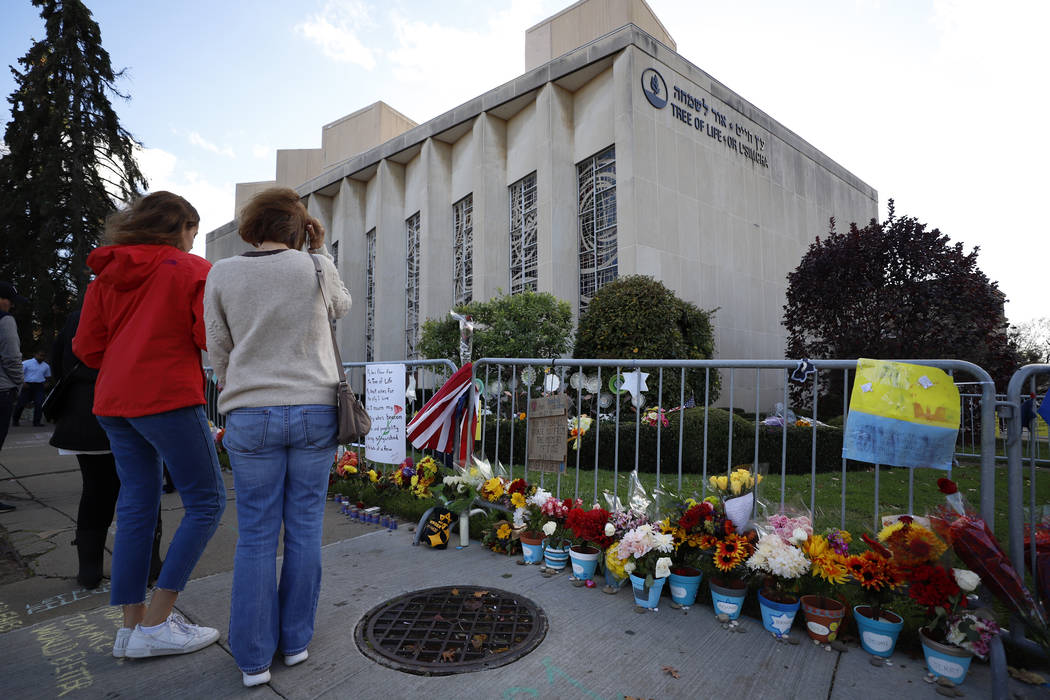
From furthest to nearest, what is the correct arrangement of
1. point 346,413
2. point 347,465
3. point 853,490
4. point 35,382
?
point 35,382 → point 853,490 → point 347,465 → point 346,413

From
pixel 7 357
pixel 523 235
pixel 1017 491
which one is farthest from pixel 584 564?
pixel 523 235

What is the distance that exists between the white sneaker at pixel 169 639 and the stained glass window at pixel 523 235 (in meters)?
13.2

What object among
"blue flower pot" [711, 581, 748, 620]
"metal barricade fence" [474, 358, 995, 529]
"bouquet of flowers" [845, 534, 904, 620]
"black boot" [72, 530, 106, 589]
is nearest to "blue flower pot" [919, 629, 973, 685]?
"bouquet of flowers" [845, 534, 904, 620]

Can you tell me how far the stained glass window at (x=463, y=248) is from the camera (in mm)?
18109

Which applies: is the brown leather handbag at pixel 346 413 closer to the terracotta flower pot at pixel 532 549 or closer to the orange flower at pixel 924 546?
the terracotta flower pot at pixel 532 549

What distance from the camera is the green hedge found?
23.3 ft

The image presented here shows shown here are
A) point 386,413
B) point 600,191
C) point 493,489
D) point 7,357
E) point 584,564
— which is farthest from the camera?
point 600,191

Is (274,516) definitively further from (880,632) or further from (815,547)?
(880,632)

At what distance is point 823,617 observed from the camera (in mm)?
2434

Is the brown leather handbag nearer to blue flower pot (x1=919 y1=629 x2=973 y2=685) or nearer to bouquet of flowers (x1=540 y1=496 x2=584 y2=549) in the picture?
bouquet of flowers (x1=540 y1=496 x2=584 y2=549)

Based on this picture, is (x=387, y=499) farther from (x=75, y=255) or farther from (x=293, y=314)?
(x=75, y=255)

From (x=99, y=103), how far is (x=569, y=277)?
18.7 metres

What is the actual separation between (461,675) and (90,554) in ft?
8.25

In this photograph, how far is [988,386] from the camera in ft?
7.75
